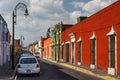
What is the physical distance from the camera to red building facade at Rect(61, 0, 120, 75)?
93.7 ft

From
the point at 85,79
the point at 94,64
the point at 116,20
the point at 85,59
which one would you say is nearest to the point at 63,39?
the point at 85,59

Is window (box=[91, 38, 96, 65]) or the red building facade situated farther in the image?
window (box=[91, 38, 96, 65])

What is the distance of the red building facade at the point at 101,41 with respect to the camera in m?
28.6

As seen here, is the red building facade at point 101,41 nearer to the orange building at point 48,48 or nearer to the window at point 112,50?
the window at point 112,50

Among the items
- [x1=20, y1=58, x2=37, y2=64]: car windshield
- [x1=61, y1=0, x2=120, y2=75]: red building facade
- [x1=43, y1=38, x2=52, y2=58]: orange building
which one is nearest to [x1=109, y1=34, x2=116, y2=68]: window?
[x1=61, y1=0, x2=120, y2=75]: red building facade

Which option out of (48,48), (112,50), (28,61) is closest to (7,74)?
(28,61)

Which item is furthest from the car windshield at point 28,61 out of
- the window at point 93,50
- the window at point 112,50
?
the window at point 93,50

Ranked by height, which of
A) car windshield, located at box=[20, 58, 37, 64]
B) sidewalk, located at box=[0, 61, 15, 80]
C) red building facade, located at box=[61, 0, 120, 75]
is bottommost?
sidewalk, located at box=[0, 61, 15, 80]

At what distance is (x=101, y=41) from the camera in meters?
33.5

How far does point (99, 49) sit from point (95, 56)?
196cm

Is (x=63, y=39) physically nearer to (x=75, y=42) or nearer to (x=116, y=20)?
(x=75, y=42)

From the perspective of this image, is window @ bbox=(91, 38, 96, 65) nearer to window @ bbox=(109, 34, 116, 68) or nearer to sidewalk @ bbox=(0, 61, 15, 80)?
window @ bbox=(109, 34, 116, 68)

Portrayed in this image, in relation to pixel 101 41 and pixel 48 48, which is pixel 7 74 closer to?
pixel 101 41

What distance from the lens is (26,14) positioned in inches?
1396
